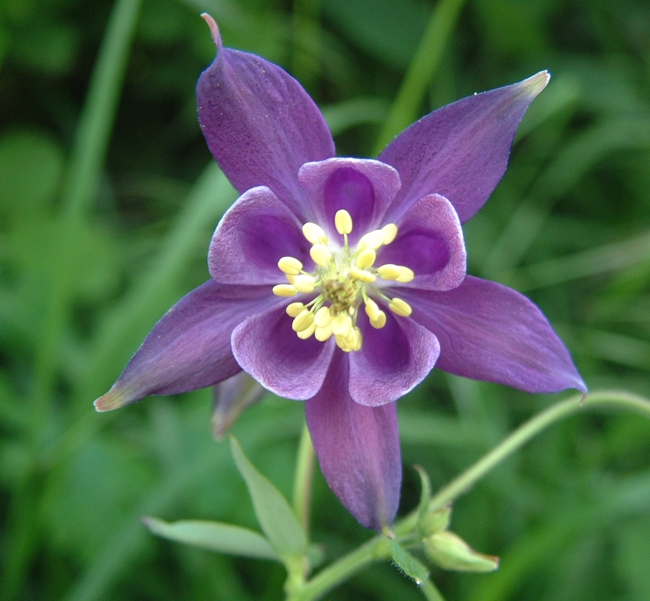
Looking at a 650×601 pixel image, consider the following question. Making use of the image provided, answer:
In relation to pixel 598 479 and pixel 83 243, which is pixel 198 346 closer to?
pixel 83 243

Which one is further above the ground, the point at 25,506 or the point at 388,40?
the point at 388,40

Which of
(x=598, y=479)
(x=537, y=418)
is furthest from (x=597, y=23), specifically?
(x=537, y=418)

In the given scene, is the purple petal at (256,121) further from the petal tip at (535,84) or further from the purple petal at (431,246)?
the petal tip at (535,84)

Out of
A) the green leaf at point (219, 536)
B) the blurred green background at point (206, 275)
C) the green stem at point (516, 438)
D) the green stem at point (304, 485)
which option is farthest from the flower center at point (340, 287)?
the blurred green background at point (206, 275)

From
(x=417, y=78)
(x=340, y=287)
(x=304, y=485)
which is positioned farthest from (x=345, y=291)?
(x=417, y=78)

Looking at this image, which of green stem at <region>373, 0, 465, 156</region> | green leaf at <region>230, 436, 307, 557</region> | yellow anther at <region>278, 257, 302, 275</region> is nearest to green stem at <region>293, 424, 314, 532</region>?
green leaf at <region>230, 436, 307, 557</region>

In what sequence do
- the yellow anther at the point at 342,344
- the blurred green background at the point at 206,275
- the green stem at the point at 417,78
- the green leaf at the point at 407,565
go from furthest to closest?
the green stem at the point at 417,78 < the blurred green background at the point at 206,275 < the yellow anther at the point at 342,344 < the green leaf at the point at 407,565
